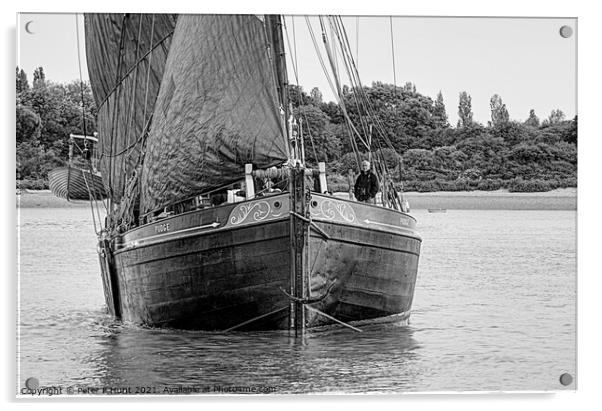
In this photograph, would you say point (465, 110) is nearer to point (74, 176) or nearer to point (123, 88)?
point (74, 176)

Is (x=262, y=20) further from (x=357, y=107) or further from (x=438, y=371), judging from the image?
(x=438, y=371)

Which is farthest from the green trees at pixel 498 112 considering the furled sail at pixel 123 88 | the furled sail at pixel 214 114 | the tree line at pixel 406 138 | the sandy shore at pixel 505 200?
the furled sail at pixel 123 88

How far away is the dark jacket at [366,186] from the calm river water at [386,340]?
0.58 metres

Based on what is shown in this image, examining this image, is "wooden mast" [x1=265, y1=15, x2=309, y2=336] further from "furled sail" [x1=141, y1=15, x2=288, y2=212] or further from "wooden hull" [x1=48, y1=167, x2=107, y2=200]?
"wooden hull" [x1=48, y1=167, x2=107, y2=200]

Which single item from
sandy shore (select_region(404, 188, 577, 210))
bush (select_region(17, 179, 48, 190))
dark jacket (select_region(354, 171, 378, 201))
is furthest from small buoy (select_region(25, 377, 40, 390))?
Answer: sandy shore (select_region(404, 188, 577, 210))

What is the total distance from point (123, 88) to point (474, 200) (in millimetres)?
4509

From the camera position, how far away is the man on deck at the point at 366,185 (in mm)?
12594

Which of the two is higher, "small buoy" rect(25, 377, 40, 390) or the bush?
the bush

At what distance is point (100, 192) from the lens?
1505 cm

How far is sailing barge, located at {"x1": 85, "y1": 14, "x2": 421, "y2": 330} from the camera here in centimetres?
1176

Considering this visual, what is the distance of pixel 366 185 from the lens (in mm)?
12633

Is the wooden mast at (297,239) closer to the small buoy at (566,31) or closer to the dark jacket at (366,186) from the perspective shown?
the dark jacket at (366,186)

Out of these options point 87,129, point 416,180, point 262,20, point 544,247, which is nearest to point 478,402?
point 544,247

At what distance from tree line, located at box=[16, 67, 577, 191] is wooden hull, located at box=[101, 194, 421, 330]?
66cm
